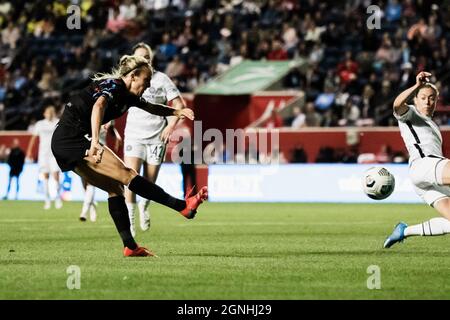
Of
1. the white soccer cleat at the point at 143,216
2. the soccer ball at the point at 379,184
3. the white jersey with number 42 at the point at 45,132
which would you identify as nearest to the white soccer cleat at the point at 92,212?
the white soccer cleat at the point at 143,216

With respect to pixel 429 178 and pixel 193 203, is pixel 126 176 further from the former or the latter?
pixel 429 178

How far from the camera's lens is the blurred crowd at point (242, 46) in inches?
1134

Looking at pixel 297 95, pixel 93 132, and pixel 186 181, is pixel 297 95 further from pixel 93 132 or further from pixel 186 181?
pixel 93 132

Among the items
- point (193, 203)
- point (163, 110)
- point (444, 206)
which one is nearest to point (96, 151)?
point (193, 203)

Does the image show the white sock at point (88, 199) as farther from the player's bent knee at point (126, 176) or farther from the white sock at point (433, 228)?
the white sock at point (433, 228)

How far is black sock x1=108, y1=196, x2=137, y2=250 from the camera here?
11.4m

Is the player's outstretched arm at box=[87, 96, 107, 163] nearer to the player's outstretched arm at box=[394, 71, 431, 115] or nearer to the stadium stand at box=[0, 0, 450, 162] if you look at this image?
the player's outstretched arm at box=[394, 71, 431, 115]

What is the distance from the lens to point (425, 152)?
1181 centimetres

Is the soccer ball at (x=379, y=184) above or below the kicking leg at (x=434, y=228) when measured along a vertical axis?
above

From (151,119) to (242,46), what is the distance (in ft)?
55.3

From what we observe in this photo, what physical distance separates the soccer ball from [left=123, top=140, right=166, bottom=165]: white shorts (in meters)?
3.47

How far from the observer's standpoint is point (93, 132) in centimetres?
1087

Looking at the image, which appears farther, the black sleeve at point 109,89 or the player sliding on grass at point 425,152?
the player sliding on grass at point 425,152

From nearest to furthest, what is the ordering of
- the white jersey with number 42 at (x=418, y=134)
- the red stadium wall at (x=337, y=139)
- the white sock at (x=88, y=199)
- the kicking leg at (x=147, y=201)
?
the white jersey with number 42 at (x=418, y=134), the kicking leg at (x=147, y=201), the white sock at (x=88, y=199), the red stadium wall at (x=337, y=139)
